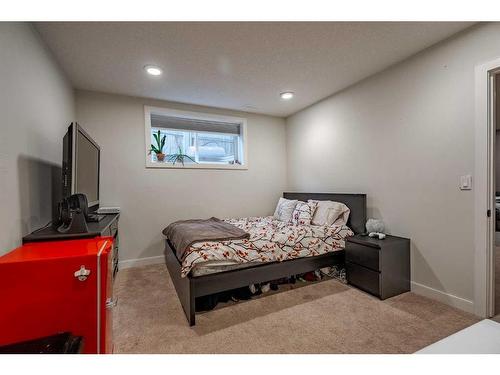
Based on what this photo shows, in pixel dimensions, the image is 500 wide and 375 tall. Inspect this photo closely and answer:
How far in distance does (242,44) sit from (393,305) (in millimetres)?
2790

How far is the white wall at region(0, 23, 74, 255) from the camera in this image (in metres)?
1.47

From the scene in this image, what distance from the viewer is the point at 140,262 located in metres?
3.49

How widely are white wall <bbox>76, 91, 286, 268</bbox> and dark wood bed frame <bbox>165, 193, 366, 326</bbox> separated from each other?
34.4 inches

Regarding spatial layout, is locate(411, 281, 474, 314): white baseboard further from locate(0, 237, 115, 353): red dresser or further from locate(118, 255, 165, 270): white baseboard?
locate(118, 255, 165, 270): white baseboard

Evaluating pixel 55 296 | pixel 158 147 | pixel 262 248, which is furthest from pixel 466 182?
pixel 158 147

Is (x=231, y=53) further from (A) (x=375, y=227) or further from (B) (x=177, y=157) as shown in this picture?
(A) (x=375, y=227)

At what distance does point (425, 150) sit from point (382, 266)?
1.24 metres

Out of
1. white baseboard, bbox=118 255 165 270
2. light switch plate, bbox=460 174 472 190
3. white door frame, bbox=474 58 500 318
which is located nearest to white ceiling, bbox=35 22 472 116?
white door frame, bbox=474 58 500 318

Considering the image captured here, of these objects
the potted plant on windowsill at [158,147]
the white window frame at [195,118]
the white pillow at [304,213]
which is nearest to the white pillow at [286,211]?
the white pillow at [304,213]

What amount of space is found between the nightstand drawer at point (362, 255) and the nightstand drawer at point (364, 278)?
5 cm

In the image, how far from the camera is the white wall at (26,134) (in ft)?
4.81
